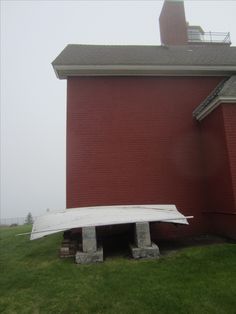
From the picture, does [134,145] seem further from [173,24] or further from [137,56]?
[173,24]

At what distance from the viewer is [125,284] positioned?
4.48 meters

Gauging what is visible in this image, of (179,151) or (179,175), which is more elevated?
(179,151)

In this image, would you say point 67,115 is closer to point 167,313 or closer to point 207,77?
point 207,77

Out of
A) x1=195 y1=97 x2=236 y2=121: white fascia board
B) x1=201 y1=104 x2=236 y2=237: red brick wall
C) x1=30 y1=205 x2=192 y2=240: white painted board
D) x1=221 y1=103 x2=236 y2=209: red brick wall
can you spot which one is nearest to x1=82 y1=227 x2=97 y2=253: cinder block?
x1=30 y1=205 x2=192 y2=240: white painted board

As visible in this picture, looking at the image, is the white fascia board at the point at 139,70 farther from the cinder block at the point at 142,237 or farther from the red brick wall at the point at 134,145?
the cinder block at the point at 142,237

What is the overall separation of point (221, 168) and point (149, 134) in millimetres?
2398

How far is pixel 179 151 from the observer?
8547 mm

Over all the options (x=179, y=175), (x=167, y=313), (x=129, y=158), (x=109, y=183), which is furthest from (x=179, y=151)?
(x=167, y=313)

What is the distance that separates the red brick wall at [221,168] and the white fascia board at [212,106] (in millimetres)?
114

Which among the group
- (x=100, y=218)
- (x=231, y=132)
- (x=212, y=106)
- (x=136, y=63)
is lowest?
(x=100, y=218)

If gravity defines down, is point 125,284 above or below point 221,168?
below

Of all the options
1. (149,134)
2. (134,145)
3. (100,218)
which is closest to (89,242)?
(100,218)

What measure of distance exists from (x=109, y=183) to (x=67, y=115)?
253cm

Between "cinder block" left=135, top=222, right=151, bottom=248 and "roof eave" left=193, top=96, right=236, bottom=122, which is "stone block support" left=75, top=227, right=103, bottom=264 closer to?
"cinder block" left=135, top=222, right=151, bottom=248
